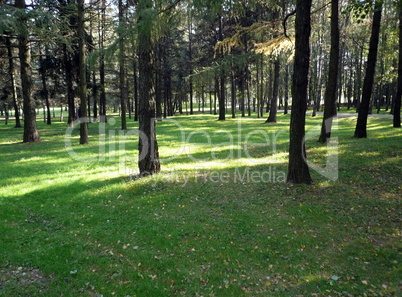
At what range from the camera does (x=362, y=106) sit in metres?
12.5

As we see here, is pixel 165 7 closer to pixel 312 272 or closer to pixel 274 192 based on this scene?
pixel 274 192

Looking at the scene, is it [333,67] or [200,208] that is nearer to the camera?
[200,208]

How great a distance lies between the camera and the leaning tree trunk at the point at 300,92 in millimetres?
6477

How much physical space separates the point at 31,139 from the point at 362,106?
17.9 meters

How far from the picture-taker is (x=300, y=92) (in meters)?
6.73

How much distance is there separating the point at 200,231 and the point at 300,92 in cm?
433

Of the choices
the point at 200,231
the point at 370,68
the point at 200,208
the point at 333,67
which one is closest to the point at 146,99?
the point at 200,208

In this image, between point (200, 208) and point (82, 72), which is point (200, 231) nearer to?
point (200, 208)

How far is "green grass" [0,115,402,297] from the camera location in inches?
149

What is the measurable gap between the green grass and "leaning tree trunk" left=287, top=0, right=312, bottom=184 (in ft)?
1.69

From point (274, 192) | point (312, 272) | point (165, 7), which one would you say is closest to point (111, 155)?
Answer: point (165, 7)

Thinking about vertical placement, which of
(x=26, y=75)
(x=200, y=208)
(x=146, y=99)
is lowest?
(x=200, y=208)

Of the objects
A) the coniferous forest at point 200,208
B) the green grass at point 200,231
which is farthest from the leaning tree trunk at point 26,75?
the green grass at point 200,231

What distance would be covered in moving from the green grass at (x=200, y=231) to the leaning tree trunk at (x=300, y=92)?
52cm
